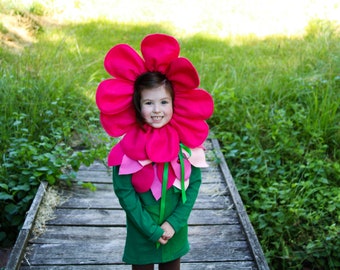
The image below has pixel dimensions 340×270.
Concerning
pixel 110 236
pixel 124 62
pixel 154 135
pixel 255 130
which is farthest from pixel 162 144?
pixel 255 130

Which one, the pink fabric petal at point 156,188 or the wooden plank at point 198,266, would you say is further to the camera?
the wooden plank at point 198,266

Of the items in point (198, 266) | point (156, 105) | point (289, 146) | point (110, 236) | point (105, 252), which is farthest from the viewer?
point (289, 146)

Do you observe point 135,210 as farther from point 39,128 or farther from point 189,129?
point 39,128

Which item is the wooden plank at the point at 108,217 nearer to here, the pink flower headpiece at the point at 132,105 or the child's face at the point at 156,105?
the pink flower headpiece at the point at 132,105

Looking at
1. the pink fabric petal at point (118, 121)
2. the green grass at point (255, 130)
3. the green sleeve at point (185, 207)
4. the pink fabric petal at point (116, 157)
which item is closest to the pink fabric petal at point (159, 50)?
the pink fabric petal at point (118, 121)

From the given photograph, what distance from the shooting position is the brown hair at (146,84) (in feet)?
6.86

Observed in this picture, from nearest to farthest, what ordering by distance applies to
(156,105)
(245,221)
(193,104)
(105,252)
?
(156,105)
(193,104)
(105,252)
(245,221)

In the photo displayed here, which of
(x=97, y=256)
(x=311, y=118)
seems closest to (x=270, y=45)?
(x=311, y=118)

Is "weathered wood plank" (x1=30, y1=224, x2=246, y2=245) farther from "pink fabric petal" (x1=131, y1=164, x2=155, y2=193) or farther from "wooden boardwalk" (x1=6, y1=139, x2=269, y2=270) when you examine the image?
"pink fabric petal" (x1=131, y1=164, x2=155, y2=193)

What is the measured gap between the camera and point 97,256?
2986 millimetres

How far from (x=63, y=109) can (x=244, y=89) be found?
216 cm

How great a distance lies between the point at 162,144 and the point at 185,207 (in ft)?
1.09

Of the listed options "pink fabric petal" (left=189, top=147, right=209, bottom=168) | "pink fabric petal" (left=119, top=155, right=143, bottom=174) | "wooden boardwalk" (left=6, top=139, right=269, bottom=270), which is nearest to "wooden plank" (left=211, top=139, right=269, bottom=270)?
"wooden boardwalk" (left=6, top=139, right=269, bottom=270)

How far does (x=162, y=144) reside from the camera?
214 cm
